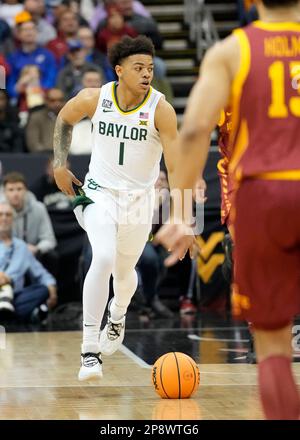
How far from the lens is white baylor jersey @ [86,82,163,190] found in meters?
7.99

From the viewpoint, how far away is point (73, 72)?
15352 mm

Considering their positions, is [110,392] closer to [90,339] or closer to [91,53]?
[90,339]

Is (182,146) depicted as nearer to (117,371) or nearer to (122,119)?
(122,119)

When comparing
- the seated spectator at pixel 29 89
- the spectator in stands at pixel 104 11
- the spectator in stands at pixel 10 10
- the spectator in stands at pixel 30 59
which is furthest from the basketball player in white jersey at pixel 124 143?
the spectator in stands at pixel 104 11

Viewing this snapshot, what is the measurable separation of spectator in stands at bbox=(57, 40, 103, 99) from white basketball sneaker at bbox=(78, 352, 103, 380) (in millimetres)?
7769

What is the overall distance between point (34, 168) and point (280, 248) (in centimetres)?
936

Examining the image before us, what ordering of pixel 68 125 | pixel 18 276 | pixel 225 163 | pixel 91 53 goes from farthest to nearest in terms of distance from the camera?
pixel 91 53 → pixel 18 276 → pixel 225 163 → pixel 68 125

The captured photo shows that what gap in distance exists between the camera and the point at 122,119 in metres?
7.99

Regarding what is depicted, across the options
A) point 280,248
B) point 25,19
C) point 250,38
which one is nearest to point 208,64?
point 250,38

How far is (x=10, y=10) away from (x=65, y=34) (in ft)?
3.79

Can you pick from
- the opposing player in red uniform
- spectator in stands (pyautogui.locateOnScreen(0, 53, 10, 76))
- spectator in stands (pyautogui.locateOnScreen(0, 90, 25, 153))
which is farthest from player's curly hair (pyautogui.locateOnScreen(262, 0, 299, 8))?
spectator in stands (pyautogui.locateOnScreen(0, 53, 10, 76))

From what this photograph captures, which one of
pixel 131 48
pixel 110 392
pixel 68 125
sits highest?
pixel 131 48

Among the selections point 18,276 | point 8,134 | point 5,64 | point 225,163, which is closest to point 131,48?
point 225,163

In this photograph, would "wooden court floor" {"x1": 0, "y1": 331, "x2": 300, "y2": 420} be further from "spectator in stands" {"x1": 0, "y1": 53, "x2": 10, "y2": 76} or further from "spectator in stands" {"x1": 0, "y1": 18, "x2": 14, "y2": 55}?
"spectator in stands" {"x1": 0, "y1": 18, "x2": 14, "y2": 55}
